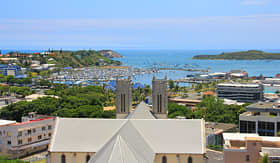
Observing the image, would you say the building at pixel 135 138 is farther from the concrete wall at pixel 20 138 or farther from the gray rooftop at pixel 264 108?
the gray rooftop at pixel 264 108

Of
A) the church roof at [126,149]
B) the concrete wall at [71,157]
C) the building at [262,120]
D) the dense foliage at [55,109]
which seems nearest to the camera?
the church roof at [126,149]

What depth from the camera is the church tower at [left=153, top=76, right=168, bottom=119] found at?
34219 millimetres

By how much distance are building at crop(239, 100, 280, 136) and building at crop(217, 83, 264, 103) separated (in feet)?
129

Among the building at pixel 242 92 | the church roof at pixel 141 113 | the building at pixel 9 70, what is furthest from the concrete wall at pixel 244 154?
the building at pixel 9 70

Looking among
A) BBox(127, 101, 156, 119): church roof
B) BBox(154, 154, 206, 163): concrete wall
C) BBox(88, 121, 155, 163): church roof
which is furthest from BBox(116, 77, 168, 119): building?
BBox(154, 154, 206, 163): concrete wall

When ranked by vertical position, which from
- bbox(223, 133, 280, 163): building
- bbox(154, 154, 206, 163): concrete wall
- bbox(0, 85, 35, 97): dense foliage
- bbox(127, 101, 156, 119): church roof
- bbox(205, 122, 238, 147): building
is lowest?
bbox(205, 122, 238, 147): building

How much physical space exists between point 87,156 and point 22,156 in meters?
17.4

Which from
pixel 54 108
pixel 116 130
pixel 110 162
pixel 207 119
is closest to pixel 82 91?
pixel 54 108

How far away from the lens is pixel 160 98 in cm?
3434

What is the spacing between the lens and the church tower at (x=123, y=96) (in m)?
34.0

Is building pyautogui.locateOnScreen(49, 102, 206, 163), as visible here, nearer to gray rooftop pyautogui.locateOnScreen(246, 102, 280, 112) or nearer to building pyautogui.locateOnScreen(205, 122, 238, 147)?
building pyautogui.locateOnScreen(205, 122, 238, 147)

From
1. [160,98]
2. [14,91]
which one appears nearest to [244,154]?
[160,98]

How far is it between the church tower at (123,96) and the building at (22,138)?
1238 cm

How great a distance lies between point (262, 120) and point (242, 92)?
4283cm
